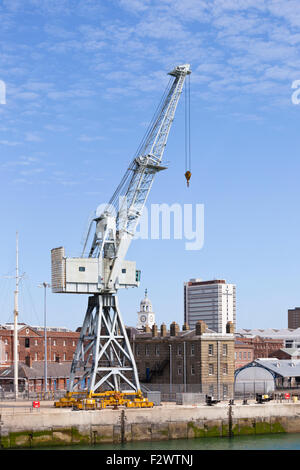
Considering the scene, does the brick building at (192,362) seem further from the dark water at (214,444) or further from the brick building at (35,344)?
the brick building at (35,344)

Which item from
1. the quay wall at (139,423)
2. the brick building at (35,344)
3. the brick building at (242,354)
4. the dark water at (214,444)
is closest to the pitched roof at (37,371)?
the brick building at (35,344)

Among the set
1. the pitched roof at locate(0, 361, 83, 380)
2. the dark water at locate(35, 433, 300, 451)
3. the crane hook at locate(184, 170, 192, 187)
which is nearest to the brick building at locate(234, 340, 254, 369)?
the pitched roof at locate(0, 361, 83, 380)

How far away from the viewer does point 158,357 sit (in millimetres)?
78062

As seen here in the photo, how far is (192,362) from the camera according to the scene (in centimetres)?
7344

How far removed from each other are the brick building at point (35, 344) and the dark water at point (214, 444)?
143 feet

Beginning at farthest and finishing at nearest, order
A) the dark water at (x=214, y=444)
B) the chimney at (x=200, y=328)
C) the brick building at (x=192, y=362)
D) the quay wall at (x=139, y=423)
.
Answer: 1. the chimney at (x=200, y=328)
2. the brick building at (x=192, y=362)
3. the dark water at (x=214, y=444)
4. the quay wall at (x=139, y=423)

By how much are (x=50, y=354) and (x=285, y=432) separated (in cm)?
4800

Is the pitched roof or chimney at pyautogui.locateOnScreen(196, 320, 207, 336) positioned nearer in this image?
chimney at pyautogui.locateOnScreen(196, 320, 207, 336)

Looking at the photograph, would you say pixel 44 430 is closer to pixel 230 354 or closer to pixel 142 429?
pixel 142 429

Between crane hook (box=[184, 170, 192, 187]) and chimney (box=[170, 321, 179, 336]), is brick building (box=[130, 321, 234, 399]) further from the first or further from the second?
crane hook (box=[184, 170, 192, 187])

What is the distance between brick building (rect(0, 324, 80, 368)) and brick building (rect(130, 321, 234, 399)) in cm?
2237

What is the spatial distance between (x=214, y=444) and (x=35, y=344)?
50.4 m

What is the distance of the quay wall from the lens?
49.7 metres

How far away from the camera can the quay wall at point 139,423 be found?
49.7 m
